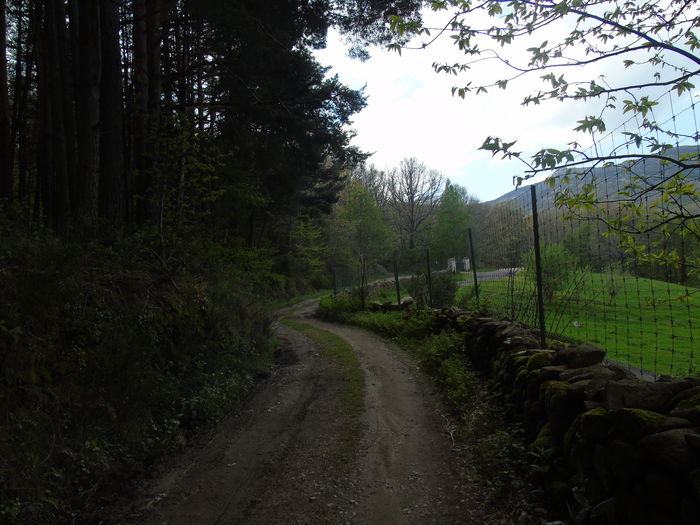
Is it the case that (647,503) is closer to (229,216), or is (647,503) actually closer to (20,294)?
(20,294)

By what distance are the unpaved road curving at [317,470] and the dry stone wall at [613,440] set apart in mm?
878

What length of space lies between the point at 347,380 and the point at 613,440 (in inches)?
205

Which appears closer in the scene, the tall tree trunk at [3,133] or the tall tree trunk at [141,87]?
the tall tree trunk at [141,87]

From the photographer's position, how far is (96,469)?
3822 millimetres

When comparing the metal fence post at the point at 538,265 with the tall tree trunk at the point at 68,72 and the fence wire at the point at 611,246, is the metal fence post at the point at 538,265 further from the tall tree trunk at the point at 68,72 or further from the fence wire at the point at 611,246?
the tall tree trunk at the point at 68,72

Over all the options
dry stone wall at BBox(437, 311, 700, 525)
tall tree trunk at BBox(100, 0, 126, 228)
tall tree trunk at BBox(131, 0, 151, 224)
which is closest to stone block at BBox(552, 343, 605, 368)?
dry stone wall at BBox(437, 311, 700, 525)

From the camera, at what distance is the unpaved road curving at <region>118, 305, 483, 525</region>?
3512 mm

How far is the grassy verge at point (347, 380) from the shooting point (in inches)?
195

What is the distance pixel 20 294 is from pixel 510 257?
6870mm

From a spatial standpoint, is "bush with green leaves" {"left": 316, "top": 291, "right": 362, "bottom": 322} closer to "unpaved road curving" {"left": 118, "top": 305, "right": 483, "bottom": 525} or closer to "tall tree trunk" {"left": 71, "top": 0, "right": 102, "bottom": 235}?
"unpaved road curving" {"left": 118, "top": 305, "right": 483, "bottom": 525}

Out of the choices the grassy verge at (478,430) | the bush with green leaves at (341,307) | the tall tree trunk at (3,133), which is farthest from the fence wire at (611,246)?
the tall tree trunk at (3,133)

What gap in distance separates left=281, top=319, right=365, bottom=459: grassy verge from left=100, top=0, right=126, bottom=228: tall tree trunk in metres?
5.14

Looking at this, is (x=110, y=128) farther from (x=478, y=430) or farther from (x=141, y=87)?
(x=478, y=430)

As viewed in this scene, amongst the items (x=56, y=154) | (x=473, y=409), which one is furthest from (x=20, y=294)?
(x=56, y=154)
